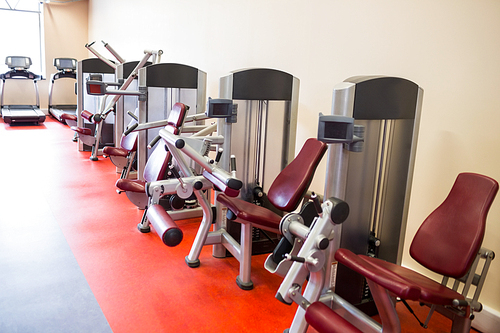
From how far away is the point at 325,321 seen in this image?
161 centimetres

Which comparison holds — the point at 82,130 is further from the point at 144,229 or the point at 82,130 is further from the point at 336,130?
the point at 336,130

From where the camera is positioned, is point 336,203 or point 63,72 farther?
point 63,72

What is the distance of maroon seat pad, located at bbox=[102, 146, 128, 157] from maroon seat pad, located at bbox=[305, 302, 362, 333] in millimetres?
3101

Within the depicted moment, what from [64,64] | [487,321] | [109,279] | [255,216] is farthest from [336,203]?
[64,64]

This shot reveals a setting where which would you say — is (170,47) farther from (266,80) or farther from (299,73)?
(266,80)

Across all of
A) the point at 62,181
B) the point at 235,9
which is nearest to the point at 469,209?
the point at 235,9

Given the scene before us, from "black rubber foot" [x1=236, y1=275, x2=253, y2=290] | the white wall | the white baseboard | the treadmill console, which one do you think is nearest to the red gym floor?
"black rubber foot" [x1=236, y1=275, x2=253, y2=290]

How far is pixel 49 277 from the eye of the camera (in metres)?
2.54

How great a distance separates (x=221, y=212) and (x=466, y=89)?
1.78 metres

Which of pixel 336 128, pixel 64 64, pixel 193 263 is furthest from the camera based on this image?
pixel 64 64

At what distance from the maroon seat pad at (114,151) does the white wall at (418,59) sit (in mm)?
1521

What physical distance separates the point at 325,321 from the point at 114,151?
324 centimetres

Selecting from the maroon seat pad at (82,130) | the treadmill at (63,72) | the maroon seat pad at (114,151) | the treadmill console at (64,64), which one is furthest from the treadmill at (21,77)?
the maroon seat pad at (114,151)

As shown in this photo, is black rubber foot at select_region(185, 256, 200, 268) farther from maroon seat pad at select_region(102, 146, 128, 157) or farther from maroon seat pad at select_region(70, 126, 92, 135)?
maroon seat pad at select_region(70, 126, 92, 135)
